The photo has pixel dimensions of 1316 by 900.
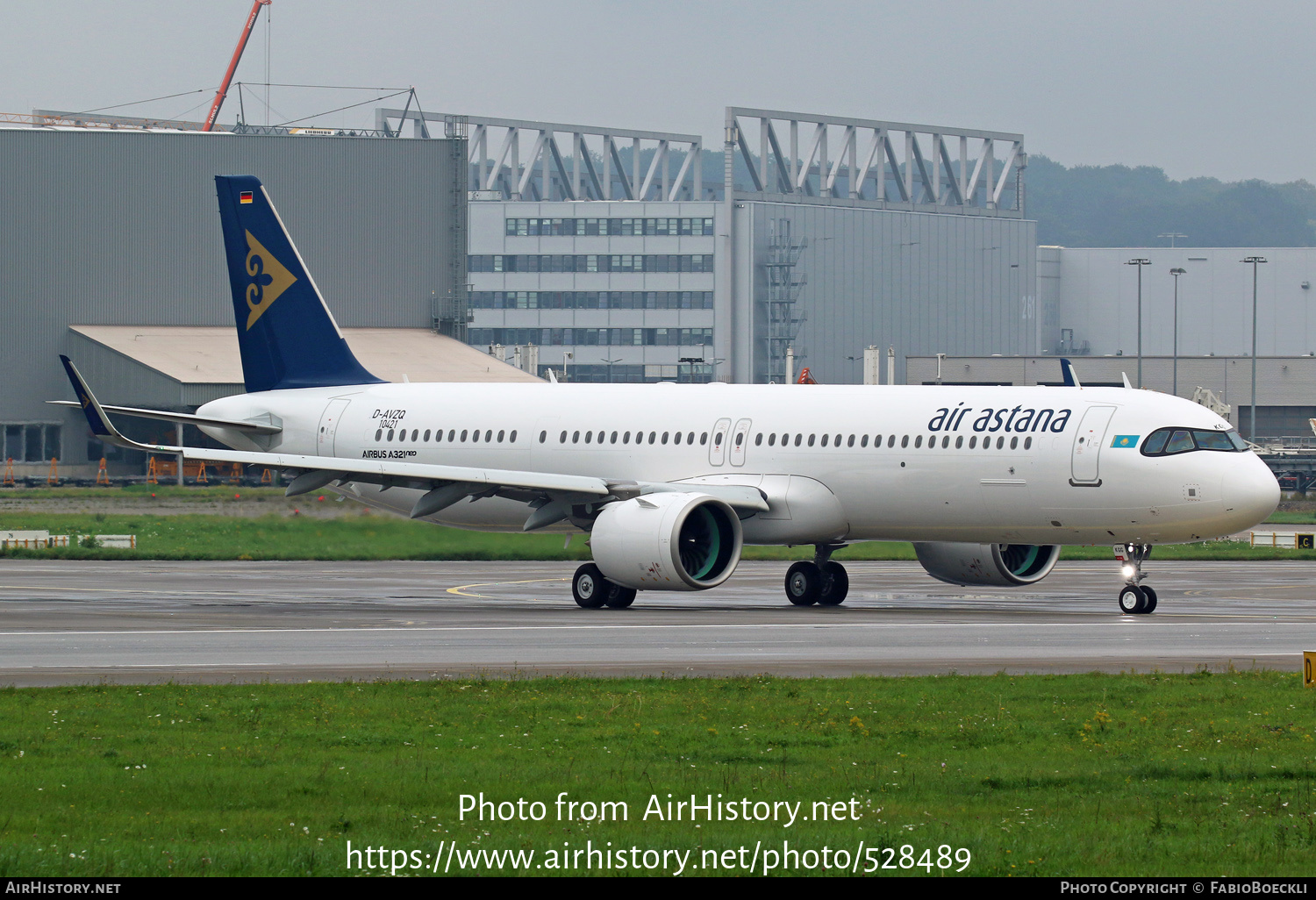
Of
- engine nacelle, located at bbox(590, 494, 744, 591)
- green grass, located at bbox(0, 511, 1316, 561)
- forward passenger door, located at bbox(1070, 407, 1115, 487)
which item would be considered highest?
forward passenger door, located at bbox(1070, 407, 1115, 487)

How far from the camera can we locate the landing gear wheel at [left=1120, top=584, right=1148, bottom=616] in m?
32.3

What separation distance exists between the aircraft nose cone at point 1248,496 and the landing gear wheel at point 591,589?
11.4 m

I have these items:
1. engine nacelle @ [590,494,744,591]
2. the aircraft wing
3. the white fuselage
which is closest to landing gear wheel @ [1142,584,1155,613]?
the white fuselage

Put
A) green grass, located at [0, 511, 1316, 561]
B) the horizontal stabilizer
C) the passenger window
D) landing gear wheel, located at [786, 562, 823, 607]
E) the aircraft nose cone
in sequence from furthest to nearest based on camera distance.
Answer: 1. green grass, located at [0, 511, 1316, 561]
2. the horizontal stabilizer
3. landing gear wheel, located at [786, 562, 823, 607]
4. the passenger window
5. the aircraft nose cone

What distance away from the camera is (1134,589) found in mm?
32500

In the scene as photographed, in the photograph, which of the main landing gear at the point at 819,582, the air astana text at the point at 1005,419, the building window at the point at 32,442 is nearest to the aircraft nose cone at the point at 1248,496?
the air astana text at the point at 1005,419

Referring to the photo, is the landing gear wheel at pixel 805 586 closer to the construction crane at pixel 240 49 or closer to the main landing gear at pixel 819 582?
the main landing gear at pixel 819 582

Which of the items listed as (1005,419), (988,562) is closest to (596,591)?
(988,562)

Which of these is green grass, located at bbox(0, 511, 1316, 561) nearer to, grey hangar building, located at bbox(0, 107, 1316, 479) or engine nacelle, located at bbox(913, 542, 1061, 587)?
engine nacelle, located at bbox(913, 542, 1061, 587)

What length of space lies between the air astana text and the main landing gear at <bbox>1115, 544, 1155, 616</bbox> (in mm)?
2575

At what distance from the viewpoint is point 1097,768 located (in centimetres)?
1477

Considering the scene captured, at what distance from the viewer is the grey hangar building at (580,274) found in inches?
3575

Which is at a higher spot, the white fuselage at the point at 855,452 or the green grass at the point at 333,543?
the white fuselage at the point at 855,452

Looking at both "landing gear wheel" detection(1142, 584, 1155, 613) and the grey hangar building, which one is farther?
the grey hangar building
